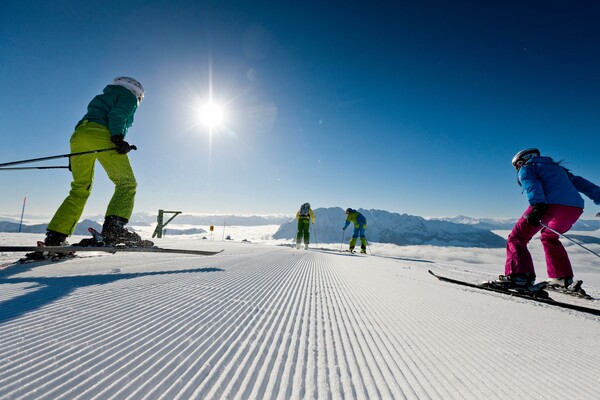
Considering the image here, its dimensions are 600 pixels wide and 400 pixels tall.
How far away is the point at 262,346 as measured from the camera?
0.90 meters

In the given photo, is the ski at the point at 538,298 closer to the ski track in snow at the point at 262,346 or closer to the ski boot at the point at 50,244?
the ski track in snow at the point at 262,346

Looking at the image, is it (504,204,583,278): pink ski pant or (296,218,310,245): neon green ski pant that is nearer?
(504,204,583,278): pink ski pant

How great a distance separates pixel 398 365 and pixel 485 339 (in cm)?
61

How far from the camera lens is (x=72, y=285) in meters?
1.48

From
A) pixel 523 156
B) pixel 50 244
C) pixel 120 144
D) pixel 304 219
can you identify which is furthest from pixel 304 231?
pixel 50 244

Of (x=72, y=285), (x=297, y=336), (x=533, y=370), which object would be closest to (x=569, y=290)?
(x=533, y=370)

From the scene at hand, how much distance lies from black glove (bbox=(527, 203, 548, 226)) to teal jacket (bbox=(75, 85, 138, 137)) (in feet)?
15.0

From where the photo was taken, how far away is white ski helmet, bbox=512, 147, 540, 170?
10.4 ft

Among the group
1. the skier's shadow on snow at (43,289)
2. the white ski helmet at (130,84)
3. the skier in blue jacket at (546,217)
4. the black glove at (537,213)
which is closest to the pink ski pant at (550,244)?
the skier in blue jacket at (546,217)

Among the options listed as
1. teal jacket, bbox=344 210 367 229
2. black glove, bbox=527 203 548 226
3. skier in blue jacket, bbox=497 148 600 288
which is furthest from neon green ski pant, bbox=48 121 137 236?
teal jacket, bbox=344 210 367 229

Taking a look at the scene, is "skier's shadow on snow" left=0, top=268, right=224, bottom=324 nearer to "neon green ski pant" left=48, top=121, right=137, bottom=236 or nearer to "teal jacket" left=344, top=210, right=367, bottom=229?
"neon green ski pant" left=48, top=121, right=137, bottom=236

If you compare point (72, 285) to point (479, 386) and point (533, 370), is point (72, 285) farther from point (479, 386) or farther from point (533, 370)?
point (533, 370)

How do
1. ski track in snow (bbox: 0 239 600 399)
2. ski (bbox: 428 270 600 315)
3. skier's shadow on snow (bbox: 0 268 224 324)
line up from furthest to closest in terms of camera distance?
ski (bbox: 428 270 600 315)
skier's shadow on snow (bbox: 0 268 224 324)
ski track in snow (bbox: 0 239 600 399)

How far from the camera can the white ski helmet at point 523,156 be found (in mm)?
3162
